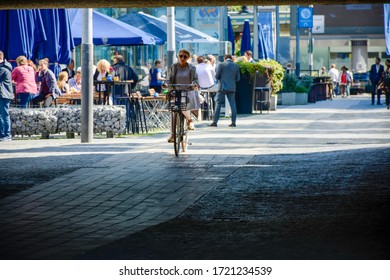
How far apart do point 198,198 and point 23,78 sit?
1198 cm

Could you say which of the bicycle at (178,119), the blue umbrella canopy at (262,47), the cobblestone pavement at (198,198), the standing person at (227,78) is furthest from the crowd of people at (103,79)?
the blue umbrella canopy at (262,47)

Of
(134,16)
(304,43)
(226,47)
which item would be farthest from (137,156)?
(304,43)

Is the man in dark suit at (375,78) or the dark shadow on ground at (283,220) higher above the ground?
the man in dark suit at (375,78)

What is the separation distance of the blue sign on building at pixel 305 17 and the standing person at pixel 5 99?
1245 inches

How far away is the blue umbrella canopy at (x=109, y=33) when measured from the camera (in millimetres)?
29156

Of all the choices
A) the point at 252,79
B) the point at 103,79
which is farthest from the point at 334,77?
the point at 103,79

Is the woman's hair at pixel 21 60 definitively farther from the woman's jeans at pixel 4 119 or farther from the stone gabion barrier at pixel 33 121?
the woman's jeans at pixel 4 119

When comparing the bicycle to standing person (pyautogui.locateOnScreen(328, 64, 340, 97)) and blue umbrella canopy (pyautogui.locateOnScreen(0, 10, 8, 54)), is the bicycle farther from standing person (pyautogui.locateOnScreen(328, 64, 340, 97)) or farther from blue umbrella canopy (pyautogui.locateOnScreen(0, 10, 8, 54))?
standing person (pyautogui.locateOnScreen(328, 64, 340, 97))

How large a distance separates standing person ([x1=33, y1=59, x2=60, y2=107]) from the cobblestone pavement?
3.15m

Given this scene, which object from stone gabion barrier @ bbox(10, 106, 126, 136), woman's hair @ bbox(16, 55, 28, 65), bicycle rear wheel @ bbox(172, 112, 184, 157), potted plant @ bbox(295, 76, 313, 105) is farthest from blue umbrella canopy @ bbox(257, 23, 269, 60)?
bicycle rear wheel @ bbox(172, 112, 184, 157)

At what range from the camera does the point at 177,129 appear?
18328mm

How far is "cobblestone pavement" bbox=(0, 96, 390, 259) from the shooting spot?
9188 mm

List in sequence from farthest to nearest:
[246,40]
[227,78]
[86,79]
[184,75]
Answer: [246,40]
[227,78]
[86,79]
[184,75]

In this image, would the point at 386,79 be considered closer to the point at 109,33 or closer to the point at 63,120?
the point at 109,33
